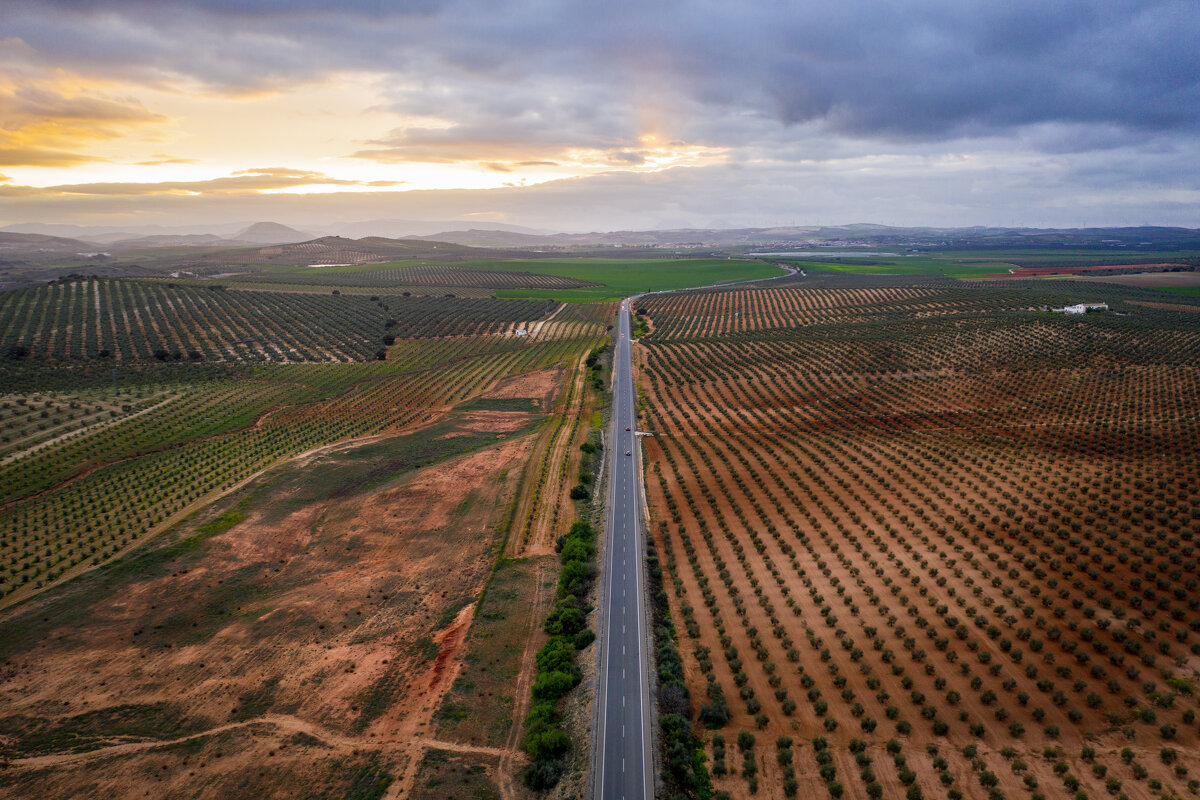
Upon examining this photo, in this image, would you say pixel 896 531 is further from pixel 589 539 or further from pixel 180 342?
pixel 180 342

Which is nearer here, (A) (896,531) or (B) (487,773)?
(B) (487,773)

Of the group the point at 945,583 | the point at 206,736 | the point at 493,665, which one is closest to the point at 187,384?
the point at 206,736

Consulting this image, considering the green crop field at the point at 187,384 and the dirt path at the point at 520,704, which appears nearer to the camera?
the dirt path at the point at 520,704

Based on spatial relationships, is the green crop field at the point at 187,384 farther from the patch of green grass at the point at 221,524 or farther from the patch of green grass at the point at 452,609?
the patch of green grass at the point at 452,609

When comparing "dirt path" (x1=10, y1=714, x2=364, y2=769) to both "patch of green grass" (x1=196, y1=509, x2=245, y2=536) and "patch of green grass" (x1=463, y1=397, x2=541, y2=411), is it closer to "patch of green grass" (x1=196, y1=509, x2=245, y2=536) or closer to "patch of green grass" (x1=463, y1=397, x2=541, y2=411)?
"patch of green grass" (x1=196, y1=509, x2=245, y2=536)

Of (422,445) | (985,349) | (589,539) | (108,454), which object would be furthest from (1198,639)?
(108,454)

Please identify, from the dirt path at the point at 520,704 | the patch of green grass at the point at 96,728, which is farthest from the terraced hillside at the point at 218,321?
the patch of green grass at the point at 96,728
